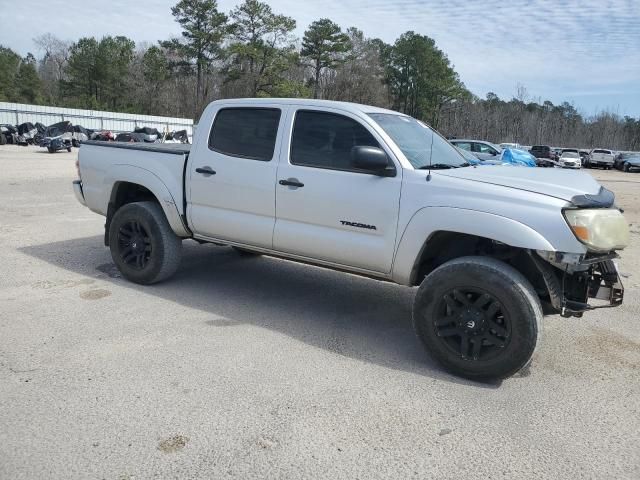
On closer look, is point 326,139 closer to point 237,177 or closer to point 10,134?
point 237,177

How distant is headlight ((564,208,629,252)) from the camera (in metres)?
3.49

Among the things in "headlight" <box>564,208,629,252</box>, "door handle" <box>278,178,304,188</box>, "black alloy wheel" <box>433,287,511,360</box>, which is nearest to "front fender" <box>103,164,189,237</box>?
"door handle" <box>278,178,304,188</box>

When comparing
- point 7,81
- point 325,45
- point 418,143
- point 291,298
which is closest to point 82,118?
point 7,81

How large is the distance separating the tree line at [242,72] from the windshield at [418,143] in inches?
2019

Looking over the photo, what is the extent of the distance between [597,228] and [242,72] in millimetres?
56650

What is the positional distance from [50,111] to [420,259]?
47.4 meters

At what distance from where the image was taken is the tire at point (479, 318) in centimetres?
361

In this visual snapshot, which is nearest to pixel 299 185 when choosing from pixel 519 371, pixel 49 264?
pixel 519 371

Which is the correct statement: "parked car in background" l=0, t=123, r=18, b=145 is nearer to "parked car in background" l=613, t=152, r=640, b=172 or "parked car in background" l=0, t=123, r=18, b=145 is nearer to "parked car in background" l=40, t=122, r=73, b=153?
"parked car in background" l=40, t=122, r=73, b=153

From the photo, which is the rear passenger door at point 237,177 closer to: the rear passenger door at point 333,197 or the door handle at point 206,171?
the door handle at point 206,171

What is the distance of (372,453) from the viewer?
290 cm

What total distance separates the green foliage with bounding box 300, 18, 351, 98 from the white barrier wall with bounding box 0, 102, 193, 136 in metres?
16.1

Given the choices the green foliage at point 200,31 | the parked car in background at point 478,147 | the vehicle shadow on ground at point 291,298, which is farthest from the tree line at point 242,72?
the vehicle shadow on ground at point 291,298

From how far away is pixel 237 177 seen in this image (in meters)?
4.94
